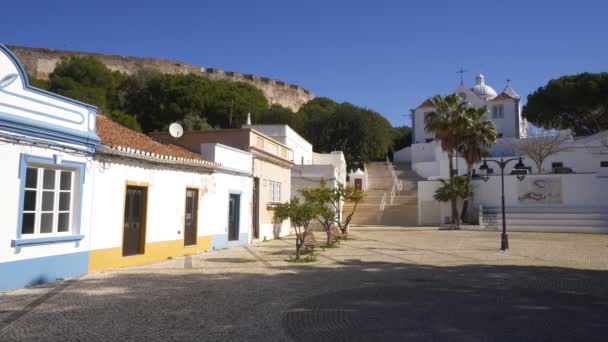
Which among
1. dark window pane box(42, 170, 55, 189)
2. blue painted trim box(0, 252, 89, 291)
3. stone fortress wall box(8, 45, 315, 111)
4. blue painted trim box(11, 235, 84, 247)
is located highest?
stone fortress wall box(8, 45, 315, 111)

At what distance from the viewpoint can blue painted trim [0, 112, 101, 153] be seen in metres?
9.12

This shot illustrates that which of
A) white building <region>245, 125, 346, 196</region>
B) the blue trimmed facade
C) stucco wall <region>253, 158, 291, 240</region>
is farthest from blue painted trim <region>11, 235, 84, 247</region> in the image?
white building <region>245, 125, 346, 196</region>

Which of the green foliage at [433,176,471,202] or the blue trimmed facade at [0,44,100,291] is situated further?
the green foliage at [433,176,471,202]

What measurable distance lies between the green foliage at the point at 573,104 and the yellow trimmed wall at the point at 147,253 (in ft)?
145

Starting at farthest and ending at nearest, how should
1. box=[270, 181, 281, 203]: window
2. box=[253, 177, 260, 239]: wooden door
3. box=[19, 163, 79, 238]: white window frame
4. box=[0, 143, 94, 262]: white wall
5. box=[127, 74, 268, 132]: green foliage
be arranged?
box=[127, 74, 268, 132]: green foliage, box=[270, 181, 281, 203]: window, box=[253, 177, 260, 239]: wooden door, box=[19, 163, 79, 238]: white window frame, box=[0, 143, 94, 262]: white wall

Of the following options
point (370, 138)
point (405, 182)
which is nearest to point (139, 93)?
point (370, 138)

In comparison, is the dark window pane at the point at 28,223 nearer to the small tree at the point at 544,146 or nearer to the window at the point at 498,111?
the small tree at the point at 544,146

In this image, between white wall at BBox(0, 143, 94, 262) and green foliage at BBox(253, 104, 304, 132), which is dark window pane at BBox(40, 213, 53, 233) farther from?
green foliage at BBox(253, 104, 304, 132)

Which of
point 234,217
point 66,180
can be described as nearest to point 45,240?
point 66,180

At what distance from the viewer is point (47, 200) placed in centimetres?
1034

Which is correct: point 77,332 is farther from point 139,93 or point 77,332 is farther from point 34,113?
point 139,93

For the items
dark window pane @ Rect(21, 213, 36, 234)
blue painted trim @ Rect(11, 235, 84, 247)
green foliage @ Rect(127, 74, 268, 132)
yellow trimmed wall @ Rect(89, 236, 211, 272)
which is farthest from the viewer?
green foliage @ Rect(127, 74, 268, 132)

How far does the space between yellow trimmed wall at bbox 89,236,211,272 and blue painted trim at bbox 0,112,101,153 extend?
2.64 m

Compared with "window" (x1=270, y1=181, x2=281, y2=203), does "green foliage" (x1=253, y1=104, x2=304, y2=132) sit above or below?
above
